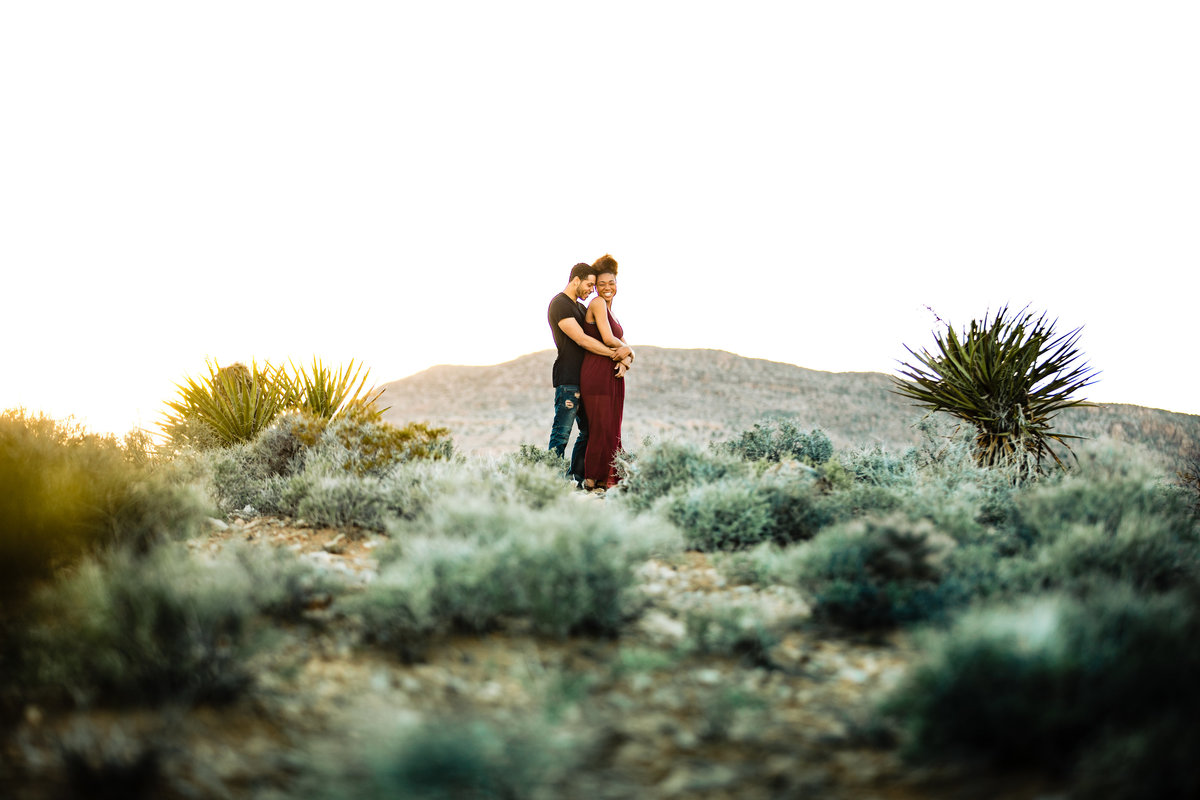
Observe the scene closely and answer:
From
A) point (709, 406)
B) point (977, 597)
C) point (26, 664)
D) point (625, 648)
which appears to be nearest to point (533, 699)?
point (625, 648)

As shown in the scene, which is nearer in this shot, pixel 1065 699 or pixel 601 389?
pixel 1065 699

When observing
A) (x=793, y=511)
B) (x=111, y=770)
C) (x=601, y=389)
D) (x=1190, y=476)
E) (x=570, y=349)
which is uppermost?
(x=570, y=349)

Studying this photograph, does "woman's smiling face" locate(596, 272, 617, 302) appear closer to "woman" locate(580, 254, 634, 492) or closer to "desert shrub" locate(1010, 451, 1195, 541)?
"woman" locate(580, 254, 634, 492)

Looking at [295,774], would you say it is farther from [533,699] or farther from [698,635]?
[698,635]

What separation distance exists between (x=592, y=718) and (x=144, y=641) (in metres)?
1.99

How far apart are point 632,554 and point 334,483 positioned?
13.1ft

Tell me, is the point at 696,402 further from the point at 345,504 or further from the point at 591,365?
the point at 345,504

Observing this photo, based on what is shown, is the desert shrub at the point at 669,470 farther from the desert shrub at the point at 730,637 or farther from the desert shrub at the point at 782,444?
the desert shrub at the point at 782,444

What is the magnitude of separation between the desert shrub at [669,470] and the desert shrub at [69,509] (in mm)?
3955

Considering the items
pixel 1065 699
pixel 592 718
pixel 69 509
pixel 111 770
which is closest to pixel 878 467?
pixel 1065 699

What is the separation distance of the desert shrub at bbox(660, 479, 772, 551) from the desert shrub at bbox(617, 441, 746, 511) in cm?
59

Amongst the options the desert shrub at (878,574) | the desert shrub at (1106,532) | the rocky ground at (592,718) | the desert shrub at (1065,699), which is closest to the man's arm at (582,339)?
the desert shrub at (1106,532)

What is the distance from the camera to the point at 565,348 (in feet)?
33.5

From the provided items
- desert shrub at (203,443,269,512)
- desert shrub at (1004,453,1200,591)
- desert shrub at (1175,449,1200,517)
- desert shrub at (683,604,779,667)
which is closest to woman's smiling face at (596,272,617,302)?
desert shrub at (203,443,269,512)
